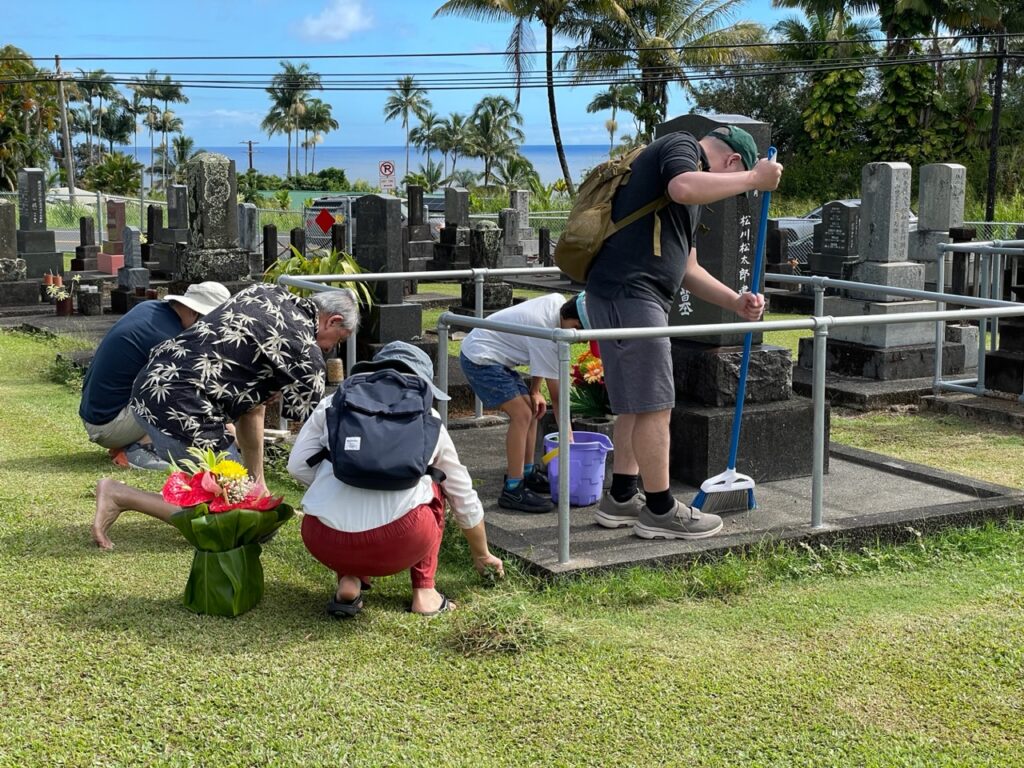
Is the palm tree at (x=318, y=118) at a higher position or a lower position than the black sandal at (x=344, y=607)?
higher

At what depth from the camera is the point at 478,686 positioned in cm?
390

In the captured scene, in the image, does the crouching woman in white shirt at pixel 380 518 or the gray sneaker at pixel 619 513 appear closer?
the crouching woman in white shirt at pixel 380 518

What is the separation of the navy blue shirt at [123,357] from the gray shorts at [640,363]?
2747mm

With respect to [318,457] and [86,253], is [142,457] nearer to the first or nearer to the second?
[318,457]

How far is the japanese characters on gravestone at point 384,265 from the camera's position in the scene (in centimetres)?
939

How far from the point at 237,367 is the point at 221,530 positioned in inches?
47.0

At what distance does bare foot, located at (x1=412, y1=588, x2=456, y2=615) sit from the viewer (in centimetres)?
455

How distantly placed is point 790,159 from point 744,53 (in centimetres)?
570

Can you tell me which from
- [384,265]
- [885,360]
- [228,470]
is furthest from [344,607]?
[885,360]

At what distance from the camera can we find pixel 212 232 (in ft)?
43.6

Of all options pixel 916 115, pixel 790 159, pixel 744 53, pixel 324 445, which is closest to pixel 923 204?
pixel 324 445

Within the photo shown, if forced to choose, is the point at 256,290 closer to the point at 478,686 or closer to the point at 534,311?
the point at 534,311

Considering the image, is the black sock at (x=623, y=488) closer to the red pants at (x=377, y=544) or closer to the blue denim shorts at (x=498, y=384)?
the blue denim shorts at (x=498, y=384)

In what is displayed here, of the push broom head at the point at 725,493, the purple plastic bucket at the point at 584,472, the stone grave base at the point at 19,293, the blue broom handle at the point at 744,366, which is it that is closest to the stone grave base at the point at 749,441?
the blue broom handle at the point at 744,366
